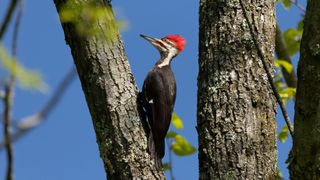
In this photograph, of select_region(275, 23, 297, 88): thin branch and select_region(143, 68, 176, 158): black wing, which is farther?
select_region(275, 23, 297, 88): thin branch

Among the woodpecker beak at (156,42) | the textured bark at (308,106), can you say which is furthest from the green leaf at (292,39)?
the textured bark at (308,106)

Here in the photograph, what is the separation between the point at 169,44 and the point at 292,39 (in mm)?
1618

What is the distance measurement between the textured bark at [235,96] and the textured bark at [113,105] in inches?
13.8

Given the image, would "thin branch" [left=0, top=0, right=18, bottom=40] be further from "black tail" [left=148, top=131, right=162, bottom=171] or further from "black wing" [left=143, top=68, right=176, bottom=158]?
"black wing" [left=143, top=68, right=176, bottom=158]

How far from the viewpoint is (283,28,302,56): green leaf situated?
22.8 ft

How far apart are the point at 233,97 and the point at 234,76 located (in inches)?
4.7

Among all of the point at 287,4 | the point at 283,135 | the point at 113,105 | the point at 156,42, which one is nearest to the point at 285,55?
the point at 287,4

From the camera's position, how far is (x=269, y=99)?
3.43 meters

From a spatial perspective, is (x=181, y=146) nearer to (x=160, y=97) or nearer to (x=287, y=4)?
(x=160, y=97)

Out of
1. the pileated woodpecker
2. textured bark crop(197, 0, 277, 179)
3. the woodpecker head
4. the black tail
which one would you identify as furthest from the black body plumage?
textured bark crop(197, 0, 277, 179)

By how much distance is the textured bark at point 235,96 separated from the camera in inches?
129

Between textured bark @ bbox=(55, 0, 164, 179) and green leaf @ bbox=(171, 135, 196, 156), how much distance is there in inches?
77.2

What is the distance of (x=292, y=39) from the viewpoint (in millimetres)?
6945

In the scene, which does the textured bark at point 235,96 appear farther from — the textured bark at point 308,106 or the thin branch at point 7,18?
the thin branch at point 7,18
